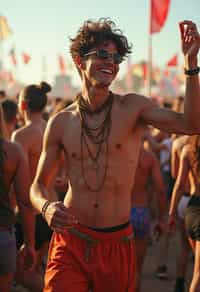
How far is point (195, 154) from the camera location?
525cm

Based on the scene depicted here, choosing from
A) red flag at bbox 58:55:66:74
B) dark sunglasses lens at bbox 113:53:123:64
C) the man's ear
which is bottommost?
red flag at bbox 58:55:66:74

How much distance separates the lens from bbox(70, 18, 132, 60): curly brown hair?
376 centimetres

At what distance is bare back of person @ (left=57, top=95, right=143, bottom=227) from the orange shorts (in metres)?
0.09

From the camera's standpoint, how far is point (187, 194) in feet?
20.7

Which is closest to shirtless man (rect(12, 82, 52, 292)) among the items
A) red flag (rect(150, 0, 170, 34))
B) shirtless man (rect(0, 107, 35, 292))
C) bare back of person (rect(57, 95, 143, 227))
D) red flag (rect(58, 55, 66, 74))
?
shirtless man (rect(0, 107, 35, 292))

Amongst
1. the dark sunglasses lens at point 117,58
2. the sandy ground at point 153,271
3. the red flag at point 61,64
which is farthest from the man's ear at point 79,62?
the red flag at point 61,64

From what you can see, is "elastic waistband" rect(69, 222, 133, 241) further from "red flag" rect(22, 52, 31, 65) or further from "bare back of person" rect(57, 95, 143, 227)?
"red flag" rect(22, 52, 31, 65)

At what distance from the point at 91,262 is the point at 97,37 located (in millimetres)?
1370

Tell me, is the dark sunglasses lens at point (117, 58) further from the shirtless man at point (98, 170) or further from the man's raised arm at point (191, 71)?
the man's raised arm at point (191, 71)

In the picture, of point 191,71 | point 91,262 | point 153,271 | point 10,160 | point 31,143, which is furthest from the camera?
point 153,271

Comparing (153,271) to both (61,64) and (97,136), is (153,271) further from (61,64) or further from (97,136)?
(61,64)

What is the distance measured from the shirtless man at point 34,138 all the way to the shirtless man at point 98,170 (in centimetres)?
118

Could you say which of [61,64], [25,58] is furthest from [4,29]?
[61,64]

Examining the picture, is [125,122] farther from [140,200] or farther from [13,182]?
[140,200]
